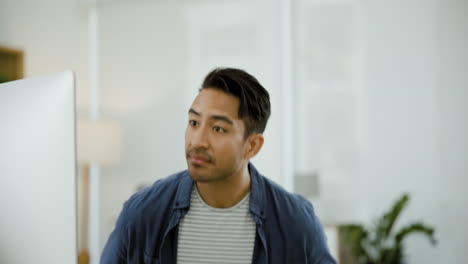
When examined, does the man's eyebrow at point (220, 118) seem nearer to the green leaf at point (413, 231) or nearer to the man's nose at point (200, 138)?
the man's nose at point (200, 138)

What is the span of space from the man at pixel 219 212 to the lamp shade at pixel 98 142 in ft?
8.20

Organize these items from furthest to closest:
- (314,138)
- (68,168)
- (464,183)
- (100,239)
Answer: (100,239) → (314,138) → (464,183) → (68,168)

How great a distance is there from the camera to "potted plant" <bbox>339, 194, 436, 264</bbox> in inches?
127

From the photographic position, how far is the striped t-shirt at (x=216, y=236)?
113 cm

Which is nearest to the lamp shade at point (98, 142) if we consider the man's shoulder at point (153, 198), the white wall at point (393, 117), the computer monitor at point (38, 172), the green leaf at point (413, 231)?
the white wall at point (393, 117)

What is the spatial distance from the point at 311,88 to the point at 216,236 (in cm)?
263

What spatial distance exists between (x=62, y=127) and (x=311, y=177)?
2951 mm

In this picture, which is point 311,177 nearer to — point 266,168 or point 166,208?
point 266,168

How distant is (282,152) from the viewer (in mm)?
3521

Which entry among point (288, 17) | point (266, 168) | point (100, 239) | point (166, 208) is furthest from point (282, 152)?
point (166, 208)

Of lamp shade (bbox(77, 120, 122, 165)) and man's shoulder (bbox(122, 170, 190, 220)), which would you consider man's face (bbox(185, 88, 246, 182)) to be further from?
lamp shade (bbox(77, 120, 122, 165))

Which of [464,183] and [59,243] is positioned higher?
[59,243]

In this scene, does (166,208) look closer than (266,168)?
Yes

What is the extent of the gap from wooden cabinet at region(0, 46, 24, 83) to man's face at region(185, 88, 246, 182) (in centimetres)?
244
